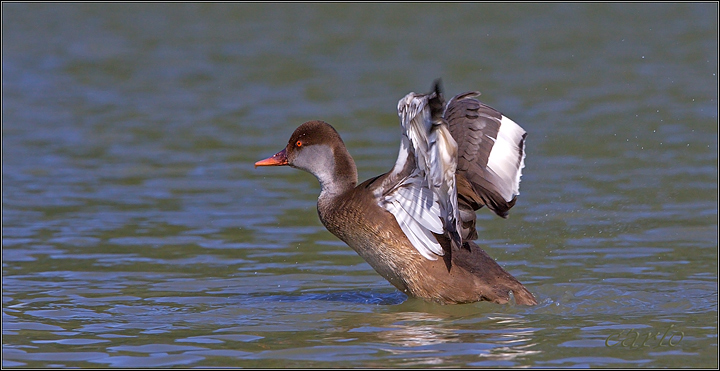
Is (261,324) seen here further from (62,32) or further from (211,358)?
(62,32)

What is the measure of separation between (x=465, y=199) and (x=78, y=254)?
358 centimetres

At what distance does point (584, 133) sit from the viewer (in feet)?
44.1

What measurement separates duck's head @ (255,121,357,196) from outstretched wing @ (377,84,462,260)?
1.79ft

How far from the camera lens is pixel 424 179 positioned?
6793mm

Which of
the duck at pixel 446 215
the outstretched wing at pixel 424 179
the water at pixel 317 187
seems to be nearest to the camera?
the outstretched wing at pixel 424 179

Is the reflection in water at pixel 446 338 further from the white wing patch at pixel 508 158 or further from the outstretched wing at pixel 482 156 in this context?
the white wing patch at pixel 508 158

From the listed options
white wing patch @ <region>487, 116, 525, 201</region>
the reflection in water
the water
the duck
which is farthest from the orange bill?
white wing patch @ <region>487, 116, 525, 201</region>

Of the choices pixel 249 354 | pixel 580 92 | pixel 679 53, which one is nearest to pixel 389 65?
pixel 580 92

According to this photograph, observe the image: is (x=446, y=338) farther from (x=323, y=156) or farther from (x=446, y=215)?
(x=323, y=156)

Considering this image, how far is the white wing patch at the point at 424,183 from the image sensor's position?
611cm

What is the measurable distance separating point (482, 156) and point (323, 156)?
46.5 inches

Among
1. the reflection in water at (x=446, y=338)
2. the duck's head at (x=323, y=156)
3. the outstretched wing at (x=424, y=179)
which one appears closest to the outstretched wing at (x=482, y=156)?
the outstretched wing at (x=424, y=179)

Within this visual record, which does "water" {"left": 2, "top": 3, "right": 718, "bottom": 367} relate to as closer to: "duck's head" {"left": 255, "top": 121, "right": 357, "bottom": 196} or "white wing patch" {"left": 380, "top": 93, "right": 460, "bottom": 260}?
"white wing patch" {"left": 380, "top": 93, "right": 460, "bottom": 260}

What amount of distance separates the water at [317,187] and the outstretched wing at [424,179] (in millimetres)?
559
